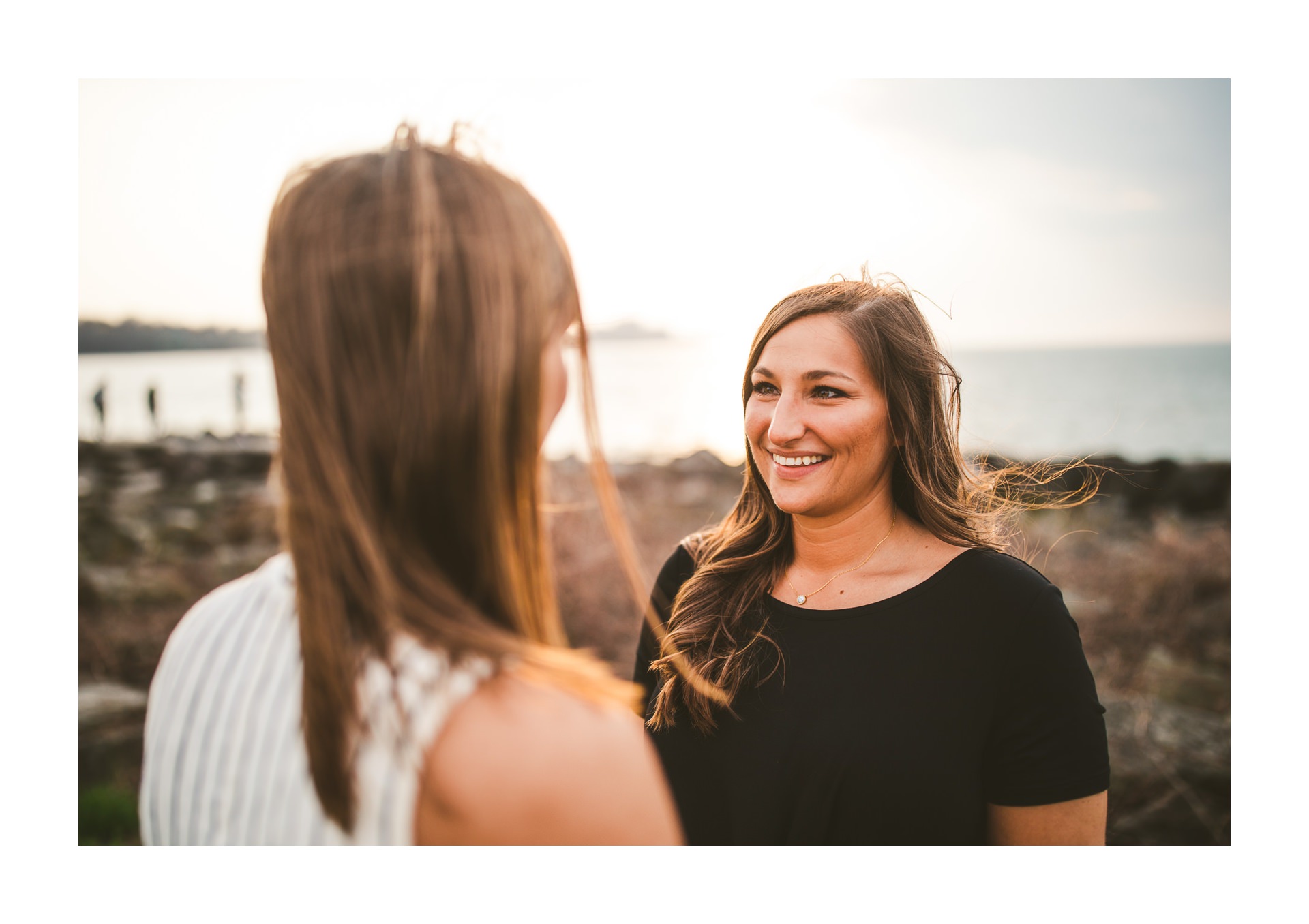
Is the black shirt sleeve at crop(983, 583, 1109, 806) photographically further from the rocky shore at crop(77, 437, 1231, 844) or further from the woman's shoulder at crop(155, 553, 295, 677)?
the woman's shoulder at crop(155, 553, 295, 677)

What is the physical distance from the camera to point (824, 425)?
5.65 feet

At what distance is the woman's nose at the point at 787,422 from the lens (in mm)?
1739

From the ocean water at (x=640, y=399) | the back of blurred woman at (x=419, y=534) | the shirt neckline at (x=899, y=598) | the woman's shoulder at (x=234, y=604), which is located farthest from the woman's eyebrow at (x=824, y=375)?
the woman's shoulder at (x=234, y=604)

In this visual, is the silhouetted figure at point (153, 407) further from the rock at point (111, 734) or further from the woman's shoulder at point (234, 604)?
the woman's shoulder at point (234, 604)

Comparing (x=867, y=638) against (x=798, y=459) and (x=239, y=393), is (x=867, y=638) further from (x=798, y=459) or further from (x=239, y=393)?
(x=239, y=393)

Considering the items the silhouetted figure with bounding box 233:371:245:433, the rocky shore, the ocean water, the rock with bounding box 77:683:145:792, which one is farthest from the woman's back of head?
the silhouetted figure with bounding box 233:371:245:433

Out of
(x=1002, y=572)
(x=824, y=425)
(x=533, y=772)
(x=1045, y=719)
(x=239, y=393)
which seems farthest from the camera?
(x=239, y=393)

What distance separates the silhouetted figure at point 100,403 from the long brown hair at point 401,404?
9.71 ft

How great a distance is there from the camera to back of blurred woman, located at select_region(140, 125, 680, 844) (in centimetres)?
84

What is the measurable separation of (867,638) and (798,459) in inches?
17.6

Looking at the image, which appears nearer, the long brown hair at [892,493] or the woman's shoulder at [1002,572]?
the woman's shoulder at [1002,572]

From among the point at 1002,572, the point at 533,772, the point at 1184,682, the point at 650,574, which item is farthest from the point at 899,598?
the point at 650,574
